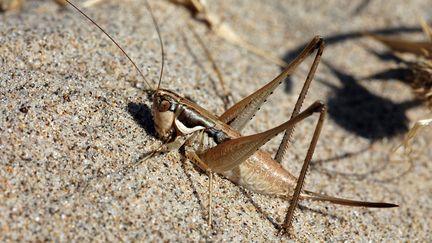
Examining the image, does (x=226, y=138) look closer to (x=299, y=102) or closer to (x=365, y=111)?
(x=299, y=102)

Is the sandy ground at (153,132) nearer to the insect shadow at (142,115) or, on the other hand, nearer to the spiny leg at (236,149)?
the insect shadow at (142,115)

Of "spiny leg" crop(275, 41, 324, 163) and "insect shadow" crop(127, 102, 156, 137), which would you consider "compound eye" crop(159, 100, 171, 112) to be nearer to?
"insect shadow" crop(127, 102, 156, 137)

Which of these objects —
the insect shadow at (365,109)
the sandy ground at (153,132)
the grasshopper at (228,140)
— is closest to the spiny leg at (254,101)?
the grasshopper at (228,140)

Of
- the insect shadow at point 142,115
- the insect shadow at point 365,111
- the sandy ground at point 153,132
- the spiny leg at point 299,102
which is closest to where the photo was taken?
the sandy ground at point 153,132

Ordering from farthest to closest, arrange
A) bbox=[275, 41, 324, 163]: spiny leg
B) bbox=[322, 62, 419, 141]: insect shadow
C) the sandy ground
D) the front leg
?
A: bbox=[322, 62, 419, 141]: insect shadow < bbox=[275, 41, 324, 163]: spiny leg < the front leg < the sandy ground

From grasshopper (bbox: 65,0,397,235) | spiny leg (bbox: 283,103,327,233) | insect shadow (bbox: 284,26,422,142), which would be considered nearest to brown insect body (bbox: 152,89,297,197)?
grasshopper (bbox: 65,0,397,235)

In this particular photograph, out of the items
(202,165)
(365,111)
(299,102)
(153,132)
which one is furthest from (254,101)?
(365,111)

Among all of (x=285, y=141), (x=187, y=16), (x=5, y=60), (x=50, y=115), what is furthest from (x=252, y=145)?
(x=187, y=16)

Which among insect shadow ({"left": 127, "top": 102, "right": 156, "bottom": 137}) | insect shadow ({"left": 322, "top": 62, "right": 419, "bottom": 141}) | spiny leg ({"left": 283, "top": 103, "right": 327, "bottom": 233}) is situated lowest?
insect shadow ({"left": 127, "top": 102, "right": 156, "bottom": 137})

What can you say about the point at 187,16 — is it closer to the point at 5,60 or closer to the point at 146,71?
the point at 146,71
